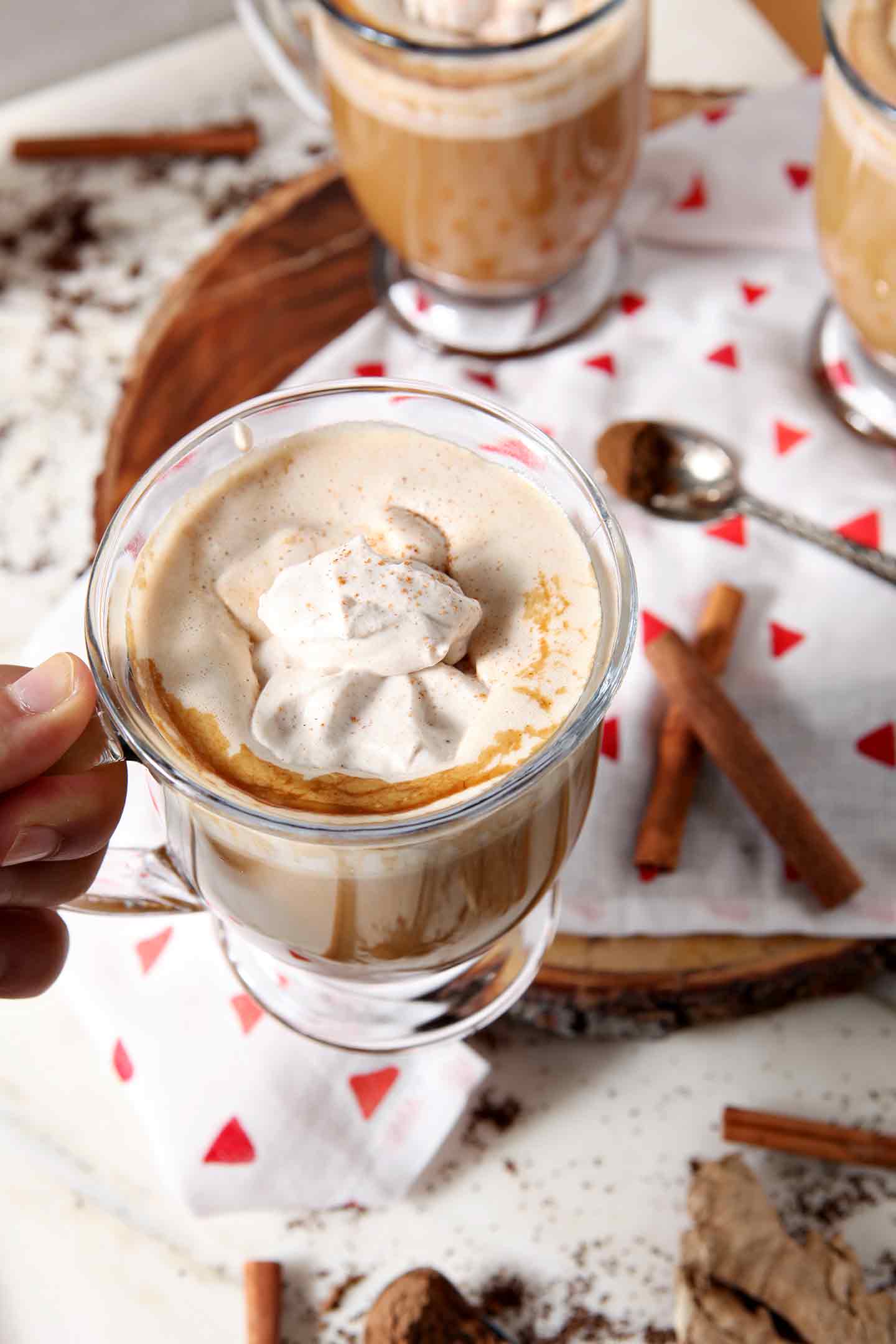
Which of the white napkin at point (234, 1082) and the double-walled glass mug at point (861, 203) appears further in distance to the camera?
the double-walled glass mug at point (861, 203)

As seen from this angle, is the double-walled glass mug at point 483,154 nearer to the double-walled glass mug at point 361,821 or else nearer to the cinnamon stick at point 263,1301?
the double-walled glass mug at point 361,821

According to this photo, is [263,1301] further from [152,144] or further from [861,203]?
[152,144]

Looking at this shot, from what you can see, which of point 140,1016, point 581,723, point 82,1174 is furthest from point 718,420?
point 82,1174

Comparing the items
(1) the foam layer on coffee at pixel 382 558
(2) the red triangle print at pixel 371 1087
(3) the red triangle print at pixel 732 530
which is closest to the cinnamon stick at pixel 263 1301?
(2) the red triangle print at pixel 371 1087

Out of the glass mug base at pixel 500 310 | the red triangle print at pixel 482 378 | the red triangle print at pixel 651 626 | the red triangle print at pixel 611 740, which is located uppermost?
the glass mug base at pixel 500 310

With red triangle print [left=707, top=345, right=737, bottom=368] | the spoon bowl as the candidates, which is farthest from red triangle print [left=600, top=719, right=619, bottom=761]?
red triangle print [left=707, top=345, right=737, bottom=368]

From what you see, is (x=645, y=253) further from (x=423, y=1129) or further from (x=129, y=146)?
(x=423, y=1129)

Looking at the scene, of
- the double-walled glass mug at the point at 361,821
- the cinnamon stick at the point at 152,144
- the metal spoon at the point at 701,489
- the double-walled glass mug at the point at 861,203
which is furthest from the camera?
the cinnamon stick at the point at 152,144
